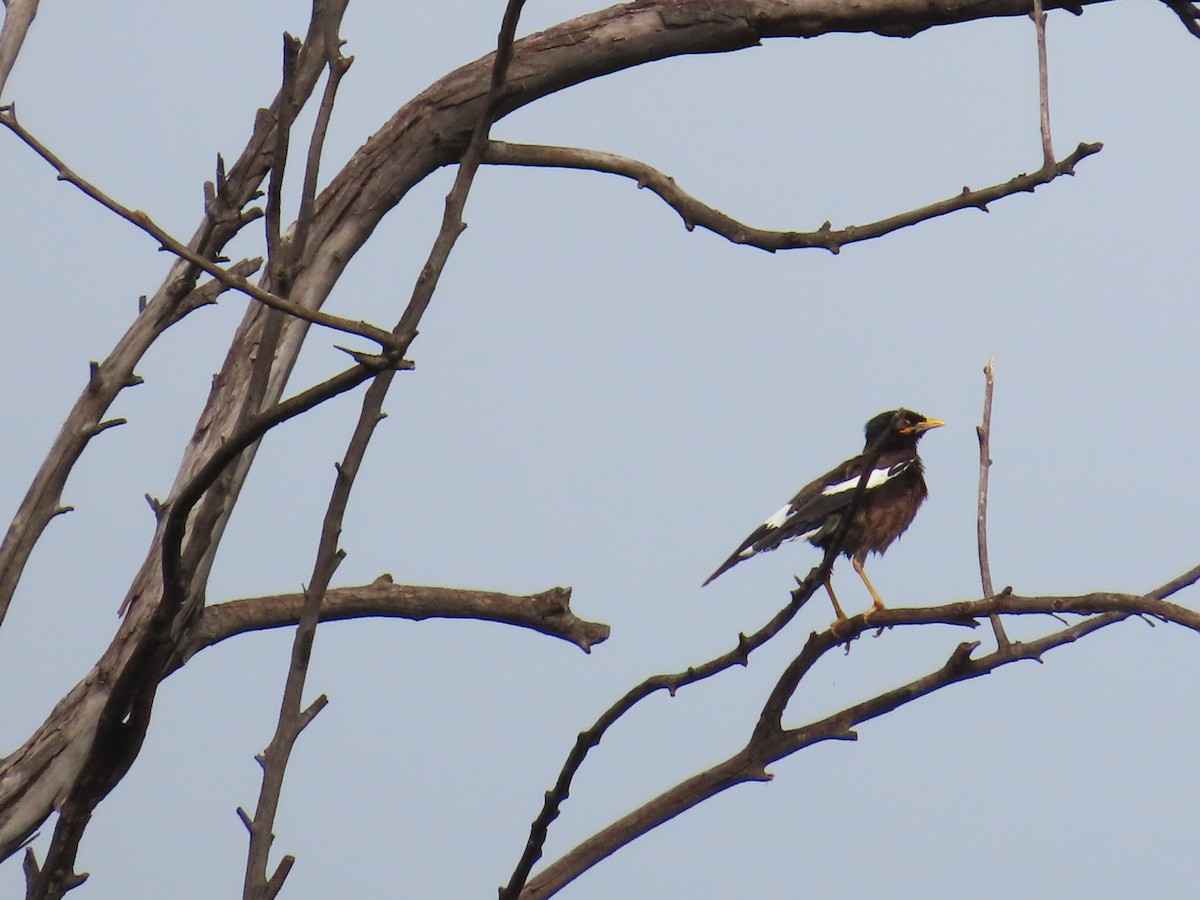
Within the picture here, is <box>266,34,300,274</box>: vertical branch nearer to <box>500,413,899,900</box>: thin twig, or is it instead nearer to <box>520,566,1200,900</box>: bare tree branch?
<box>500,413,899,900</box>: thin twig

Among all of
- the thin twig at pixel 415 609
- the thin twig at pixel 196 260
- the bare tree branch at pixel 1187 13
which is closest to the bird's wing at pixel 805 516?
the thin twig at pixel 415 609

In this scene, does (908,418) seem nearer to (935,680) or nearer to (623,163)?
(623,163)

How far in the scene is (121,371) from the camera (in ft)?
12.0

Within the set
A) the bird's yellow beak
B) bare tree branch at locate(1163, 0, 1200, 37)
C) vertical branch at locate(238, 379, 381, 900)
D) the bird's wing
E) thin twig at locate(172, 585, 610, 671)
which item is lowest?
vertical branch at locate(238, 379, 381, 900)

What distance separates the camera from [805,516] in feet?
16.3

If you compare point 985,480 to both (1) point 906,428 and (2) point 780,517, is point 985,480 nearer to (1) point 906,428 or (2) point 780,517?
(2) point 780,517

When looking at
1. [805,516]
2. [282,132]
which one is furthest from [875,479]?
[282,132]

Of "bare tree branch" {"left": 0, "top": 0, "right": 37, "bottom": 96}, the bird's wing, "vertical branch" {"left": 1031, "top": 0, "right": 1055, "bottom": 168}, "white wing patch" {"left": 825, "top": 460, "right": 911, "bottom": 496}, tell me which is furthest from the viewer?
"white wing patch" {"left": 825, "top": 460, "right": 911, "bottom": 496}

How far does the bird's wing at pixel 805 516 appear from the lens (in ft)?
16.1

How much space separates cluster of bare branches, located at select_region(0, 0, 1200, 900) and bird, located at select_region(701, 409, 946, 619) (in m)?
1.24

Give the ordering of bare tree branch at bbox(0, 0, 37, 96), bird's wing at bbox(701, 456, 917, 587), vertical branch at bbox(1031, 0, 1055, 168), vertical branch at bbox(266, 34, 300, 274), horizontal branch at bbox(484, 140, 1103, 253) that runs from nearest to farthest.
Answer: vertical branch at bbox(266, 34, 300, 274), vertical branch at bbox(1031, 0, 1055, 168), horizontal branch at bbox(484, 140, 1103, 253), bare tree branch at bbox(0, 0, 37, 96), bird's wing at bbox(701, 456, 917, 587)

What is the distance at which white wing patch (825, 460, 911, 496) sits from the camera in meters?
5.09

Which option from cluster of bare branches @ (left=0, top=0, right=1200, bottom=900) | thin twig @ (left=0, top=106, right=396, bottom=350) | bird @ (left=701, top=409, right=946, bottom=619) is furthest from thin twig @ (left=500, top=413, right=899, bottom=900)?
bird @ (left=701, top=409, right=946, bottom=619)

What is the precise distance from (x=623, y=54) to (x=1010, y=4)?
3.80 ft
